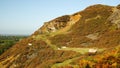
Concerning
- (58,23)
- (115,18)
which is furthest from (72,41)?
(58,23)

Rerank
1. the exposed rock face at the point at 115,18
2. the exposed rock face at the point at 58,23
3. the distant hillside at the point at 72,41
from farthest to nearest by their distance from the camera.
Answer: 1. the exposed rock face at the point at 58,23
2. the exposed rock face at the point at 115,18
3. the distant hillside at the point at 72,41

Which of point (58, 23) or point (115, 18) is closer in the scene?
point (115, 18)

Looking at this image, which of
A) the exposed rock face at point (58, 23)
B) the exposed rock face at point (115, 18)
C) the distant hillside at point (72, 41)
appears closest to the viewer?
the distant hillside at point (72, 41)

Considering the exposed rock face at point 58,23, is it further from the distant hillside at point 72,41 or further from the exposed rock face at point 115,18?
the exposed rock face at point 115,18

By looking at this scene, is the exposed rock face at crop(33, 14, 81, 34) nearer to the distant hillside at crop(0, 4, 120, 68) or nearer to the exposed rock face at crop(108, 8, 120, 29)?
the distant hillside at crop(0, 4, 120, 68)

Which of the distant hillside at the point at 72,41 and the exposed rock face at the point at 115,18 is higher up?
the exposed rock face at the point at 115,18

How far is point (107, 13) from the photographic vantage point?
52.2 metres

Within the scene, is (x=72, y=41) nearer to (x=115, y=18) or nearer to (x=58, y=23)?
(x=115, y=18)

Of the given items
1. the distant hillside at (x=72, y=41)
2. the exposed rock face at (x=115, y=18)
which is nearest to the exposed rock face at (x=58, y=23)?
the distant hillside at (x=72, y=41)

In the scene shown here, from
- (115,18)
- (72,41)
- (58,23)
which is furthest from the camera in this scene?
(58,23)

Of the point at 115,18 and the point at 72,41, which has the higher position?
the point at 115,18

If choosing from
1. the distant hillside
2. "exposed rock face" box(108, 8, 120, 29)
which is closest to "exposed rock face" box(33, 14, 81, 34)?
the distant hillside

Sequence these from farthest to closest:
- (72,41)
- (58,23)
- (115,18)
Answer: (58,23)
(115,18)
(72,41)

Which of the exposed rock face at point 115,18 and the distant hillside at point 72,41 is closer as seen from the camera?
the distant hillside at point 72,41
